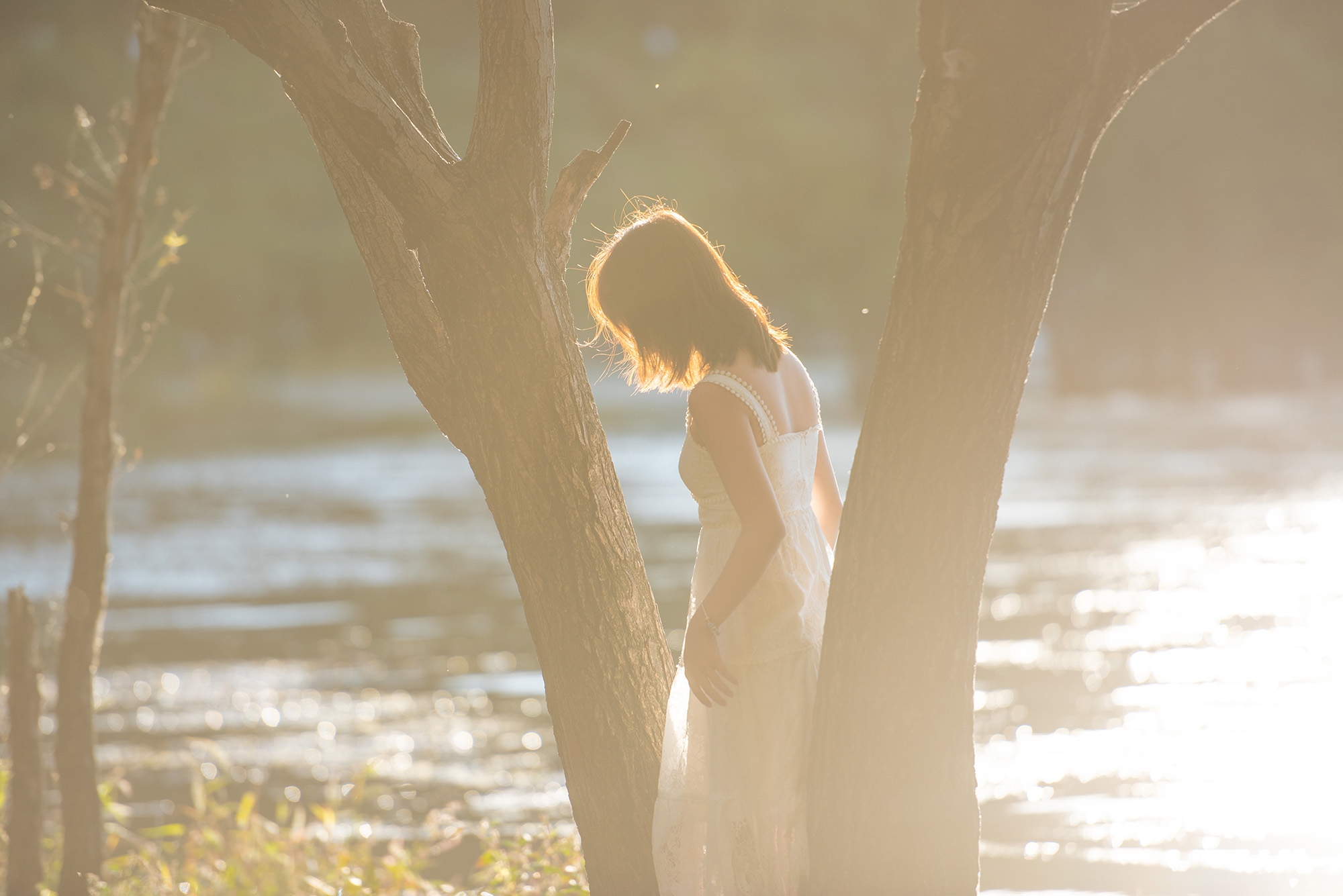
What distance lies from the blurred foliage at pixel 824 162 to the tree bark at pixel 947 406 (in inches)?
1141

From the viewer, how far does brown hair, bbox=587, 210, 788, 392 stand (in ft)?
9.16

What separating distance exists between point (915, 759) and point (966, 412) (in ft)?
2.44

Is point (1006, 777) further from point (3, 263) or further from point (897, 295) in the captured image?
point (3, 263)

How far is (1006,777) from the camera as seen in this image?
6352 millimetres

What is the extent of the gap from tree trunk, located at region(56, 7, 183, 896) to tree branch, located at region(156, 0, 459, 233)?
182 centimetres

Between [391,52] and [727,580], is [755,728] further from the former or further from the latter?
[391,52]

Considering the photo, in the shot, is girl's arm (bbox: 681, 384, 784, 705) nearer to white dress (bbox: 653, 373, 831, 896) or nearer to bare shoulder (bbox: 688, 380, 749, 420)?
bare shoulder (bbox: 688, 380, 749, 420)

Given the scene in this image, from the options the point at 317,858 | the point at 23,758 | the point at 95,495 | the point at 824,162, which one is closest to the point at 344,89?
the point at 95,495

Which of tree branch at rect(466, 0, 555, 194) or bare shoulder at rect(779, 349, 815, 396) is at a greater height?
tree branch at rect(466, 0, 555, 194)

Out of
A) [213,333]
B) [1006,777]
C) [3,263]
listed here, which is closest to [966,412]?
[1006,777]

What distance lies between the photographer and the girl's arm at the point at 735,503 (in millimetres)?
2652

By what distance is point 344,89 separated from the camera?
2752mm

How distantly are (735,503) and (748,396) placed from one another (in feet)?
0.79

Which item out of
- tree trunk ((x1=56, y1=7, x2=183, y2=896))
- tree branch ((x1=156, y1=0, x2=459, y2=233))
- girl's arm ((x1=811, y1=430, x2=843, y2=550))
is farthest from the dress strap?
tree trunk ((x1=56, y1=7, x2=183, y2=896))
